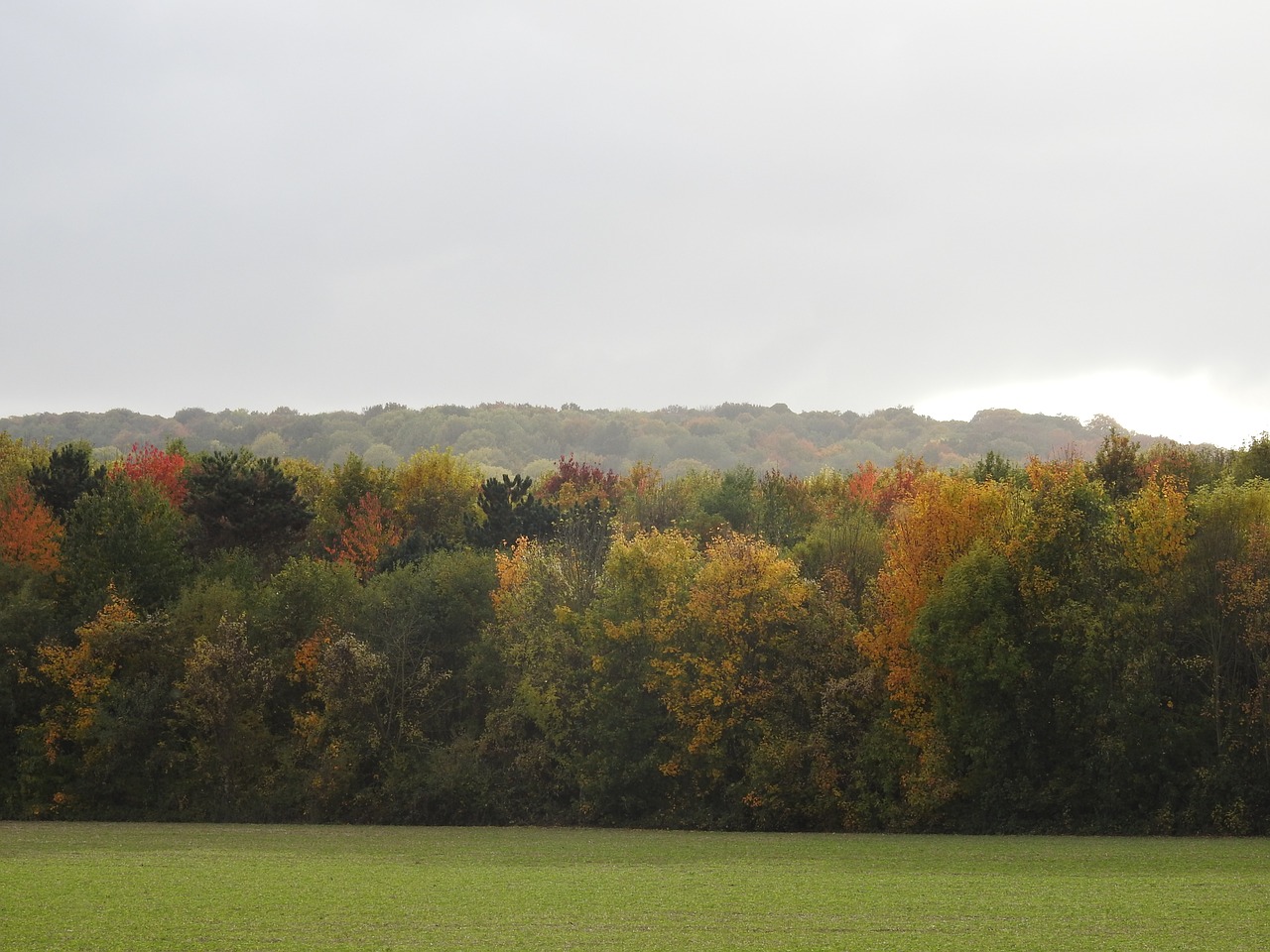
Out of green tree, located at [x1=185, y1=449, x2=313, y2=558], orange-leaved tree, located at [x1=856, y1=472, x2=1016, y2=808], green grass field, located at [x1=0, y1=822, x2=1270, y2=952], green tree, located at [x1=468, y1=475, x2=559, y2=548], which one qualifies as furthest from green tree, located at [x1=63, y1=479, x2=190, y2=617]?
orange-leaved tree, located at [x1=856, y1=472, x2=1016, y2=808]

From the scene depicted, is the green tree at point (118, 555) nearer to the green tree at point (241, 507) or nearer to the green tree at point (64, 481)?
the green tree at point (241, 507)

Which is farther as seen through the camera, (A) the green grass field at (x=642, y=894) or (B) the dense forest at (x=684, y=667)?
(B) the dense forest at (x=684, y=667)

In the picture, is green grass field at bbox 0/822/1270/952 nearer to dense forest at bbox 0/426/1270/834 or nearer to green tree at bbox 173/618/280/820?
dense forest at bbox 0/426/1270/834

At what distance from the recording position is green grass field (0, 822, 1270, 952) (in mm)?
24609

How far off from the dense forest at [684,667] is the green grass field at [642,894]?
5.16 m

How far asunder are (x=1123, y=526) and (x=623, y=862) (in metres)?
25.0

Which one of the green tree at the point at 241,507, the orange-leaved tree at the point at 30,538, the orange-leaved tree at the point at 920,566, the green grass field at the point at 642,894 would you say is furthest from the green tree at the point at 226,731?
the orange-leaved tree at the point at 920,566

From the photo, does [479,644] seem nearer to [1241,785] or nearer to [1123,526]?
[1123,526]

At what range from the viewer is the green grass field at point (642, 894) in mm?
24609

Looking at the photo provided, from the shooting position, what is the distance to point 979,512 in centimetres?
5391

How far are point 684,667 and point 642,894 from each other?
25.9 metres

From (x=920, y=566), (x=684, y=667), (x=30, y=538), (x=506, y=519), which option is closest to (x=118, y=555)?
(x=30, y=538)

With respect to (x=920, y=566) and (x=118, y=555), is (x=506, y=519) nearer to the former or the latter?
(x=118, y=555)

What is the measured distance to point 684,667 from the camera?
5709 cm
